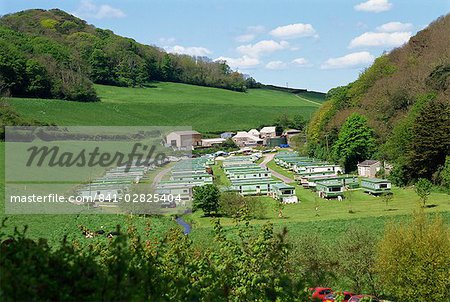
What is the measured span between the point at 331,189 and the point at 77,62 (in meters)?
77.5

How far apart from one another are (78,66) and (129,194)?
7664 cm

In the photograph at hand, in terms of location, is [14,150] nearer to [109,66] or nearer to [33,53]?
[33,53]

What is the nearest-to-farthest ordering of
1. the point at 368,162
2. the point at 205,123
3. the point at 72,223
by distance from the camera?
the point at 72,223 → the point at 368,162 → the point at 205,123

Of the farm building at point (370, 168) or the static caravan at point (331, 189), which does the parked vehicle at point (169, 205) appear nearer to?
the static caravan at point (331, 189)

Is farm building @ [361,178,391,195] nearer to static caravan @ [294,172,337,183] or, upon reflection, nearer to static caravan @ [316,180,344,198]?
static caravan @ [316,180,344,198]

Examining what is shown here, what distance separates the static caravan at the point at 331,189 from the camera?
42.1 m

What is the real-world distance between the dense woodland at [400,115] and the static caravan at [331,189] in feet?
19.7

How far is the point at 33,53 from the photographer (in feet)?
324

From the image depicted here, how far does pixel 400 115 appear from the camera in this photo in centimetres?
5756

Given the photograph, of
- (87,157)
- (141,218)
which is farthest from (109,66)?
(141,218)

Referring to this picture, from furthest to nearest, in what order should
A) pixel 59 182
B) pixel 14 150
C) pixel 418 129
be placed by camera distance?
pixel 14 150 < pixel 418 129 < pixel 59 182

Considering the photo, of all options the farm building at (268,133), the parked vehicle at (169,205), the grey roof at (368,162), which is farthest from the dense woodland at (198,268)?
the farm building at (268,133)

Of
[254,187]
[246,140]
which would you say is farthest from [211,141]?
[254,187]

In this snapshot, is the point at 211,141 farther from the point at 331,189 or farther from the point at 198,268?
the point at 198,268
